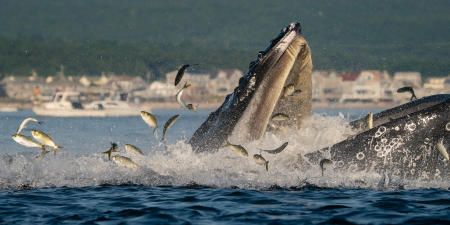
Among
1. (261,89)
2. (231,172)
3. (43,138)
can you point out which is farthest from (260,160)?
(43,138)

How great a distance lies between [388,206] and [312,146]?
6.49 ft

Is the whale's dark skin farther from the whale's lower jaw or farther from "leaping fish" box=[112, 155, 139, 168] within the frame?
"leaping fish" box=[112, 155, 139, 168]

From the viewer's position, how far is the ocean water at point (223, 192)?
10695 mm

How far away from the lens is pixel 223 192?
12.6 meters

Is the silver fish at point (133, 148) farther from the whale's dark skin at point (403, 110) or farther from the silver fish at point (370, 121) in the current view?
the silver fish at point (370, 121)

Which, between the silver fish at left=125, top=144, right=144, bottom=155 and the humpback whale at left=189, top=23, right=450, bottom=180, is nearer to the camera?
the humpback whale at left=189, top=23, right=450, bottom=180

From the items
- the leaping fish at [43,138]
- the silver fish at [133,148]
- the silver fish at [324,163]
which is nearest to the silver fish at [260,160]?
the silver fish at [324,163]

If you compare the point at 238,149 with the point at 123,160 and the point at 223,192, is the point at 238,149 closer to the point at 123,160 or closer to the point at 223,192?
the point at 223,192

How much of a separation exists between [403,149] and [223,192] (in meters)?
2.96

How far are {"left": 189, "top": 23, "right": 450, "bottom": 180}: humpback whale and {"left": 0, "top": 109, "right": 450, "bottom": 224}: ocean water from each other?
0.26m

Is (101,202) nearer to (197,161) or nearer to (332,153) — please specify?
(197,161)

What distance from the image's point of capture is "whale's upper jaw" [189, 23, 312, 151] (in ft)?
37.2

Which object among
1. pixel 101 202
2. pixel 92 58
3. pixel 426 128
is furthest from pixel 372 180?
pixel 92 58

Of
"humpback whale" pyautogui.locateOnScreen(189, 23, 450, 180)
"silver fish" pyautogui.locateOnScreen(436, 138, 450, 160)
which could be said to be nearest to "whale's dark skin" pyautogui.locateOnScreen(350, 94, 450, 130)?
"humpback whale" pyautogui.locateOnScreen(189, 23, 450, 180)
